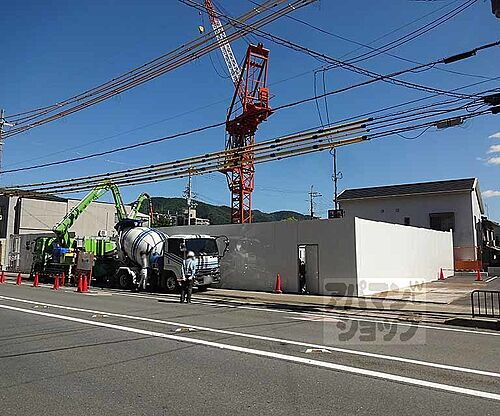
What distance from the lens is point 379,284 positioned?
22.5m

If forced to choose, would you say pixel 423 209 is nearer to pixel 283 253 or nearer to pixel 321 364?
pixel 283 253

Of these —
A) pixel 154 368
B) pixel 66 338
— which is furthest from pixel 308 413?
pixel 66 338

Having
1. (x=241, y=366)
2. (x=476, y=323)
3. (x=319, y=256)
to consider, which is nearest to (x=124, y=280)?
(x=319, y=256)

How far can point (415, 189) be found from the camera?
50.8 m

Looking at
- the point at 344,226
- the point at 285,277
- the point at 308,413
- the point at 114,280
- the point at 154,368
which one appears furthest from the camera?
the point at 114,280

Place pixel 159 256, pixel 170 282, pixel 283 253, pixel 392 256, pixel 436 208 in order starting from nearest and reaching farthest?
pixel 170 282, pixel 283 253, pixel 159 256, pixel 392 256, pixel 436 208

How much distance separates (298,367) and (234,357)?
1.26 metres

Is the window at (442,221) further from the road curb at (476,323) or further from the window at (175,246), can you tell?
the road curb at (476,323)

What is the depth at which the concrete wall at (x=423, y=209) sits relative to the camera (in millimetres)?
46562

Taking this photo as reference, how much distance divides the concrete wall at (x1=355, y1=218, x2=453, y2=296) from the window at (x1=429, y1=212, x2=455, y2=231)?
45.1ft

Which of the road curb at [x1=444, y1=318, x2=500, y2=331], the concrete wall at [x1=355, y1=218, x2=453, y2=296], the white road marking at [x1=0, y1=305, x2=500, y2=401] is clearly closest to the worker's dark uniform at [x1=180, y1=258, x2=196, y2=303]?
the white road marking at [x1=0, y1=305, x2=500, y2=401]

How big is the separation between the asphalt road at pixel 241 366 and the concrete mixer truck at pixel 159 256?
27.3 feet

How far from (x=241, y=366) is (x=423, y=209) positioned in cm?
4500

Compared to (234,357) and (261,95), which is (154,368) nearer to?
(234,357)
